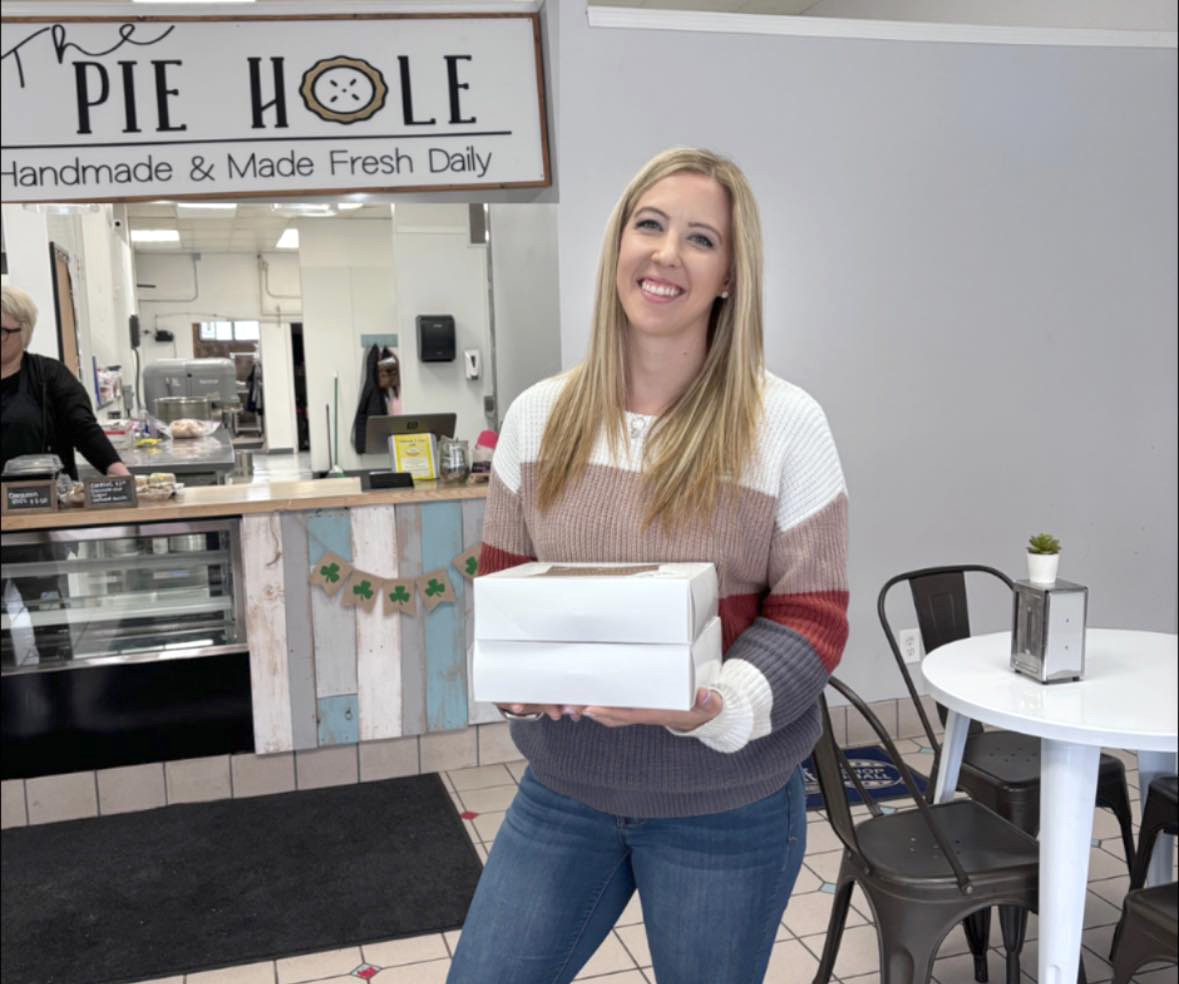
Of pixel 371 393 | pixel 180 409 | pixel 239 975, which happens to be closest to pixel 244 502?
pixel 239 975

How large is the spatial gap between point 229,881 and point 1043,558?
2.49 metres

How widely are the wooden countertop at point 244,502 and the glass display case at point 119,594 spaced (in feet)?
0.14

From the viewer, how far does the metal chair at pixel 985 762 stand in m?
2.22

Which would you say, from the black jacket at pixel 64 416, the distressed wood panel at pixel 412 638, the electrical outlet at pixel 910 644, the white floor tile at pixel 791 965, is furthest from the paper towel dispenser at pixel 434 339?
the white floor tile at pixel 791 965

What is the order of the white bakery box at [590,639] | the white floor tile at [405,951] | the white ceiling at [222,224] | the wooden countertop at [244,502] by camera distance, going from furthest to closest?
1. the white ceiling at [222,224]
2. the wooden countertop at [244,502]
3. the white floor tile at [405,951]
4. the white bakery box at [590,639]

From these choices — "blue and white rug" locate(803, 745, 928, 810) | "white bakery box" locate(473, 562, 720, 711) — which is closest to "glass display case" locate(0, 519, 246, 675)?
"blue and white rug" locate(803, 745, 928, 810)

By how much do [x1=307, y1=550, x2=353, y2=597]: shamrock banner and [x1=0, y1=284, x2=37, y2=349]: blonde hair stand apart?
46.1 inches

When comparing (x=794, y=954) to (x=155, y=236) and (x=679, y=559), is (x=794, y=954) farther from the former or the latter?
(x=155, y=236)

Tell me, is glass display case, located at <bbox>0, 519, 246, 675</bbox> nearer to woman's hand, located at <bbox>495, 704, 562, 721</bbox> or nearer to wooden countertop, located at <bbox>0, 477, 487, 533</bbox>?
wooden countertop, located at <bbox>0, 477, 487, 533</bbox>

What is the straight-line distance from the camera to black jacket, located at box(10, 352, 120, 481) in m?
3.49

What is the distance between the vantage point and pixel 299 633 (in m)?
3.36

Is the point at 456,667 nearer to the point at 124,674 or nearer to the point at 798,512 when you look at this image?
the point at 124,674

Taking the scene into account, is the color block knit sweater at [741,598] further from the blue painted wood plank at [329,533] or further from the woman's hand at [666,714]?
the blue painted wood plank at [329,533]

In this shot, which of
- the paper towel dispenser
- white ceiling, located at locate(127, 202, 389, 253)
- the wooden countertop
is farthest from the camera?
white ceiling, located at locate(127, 202, 389, 253)
